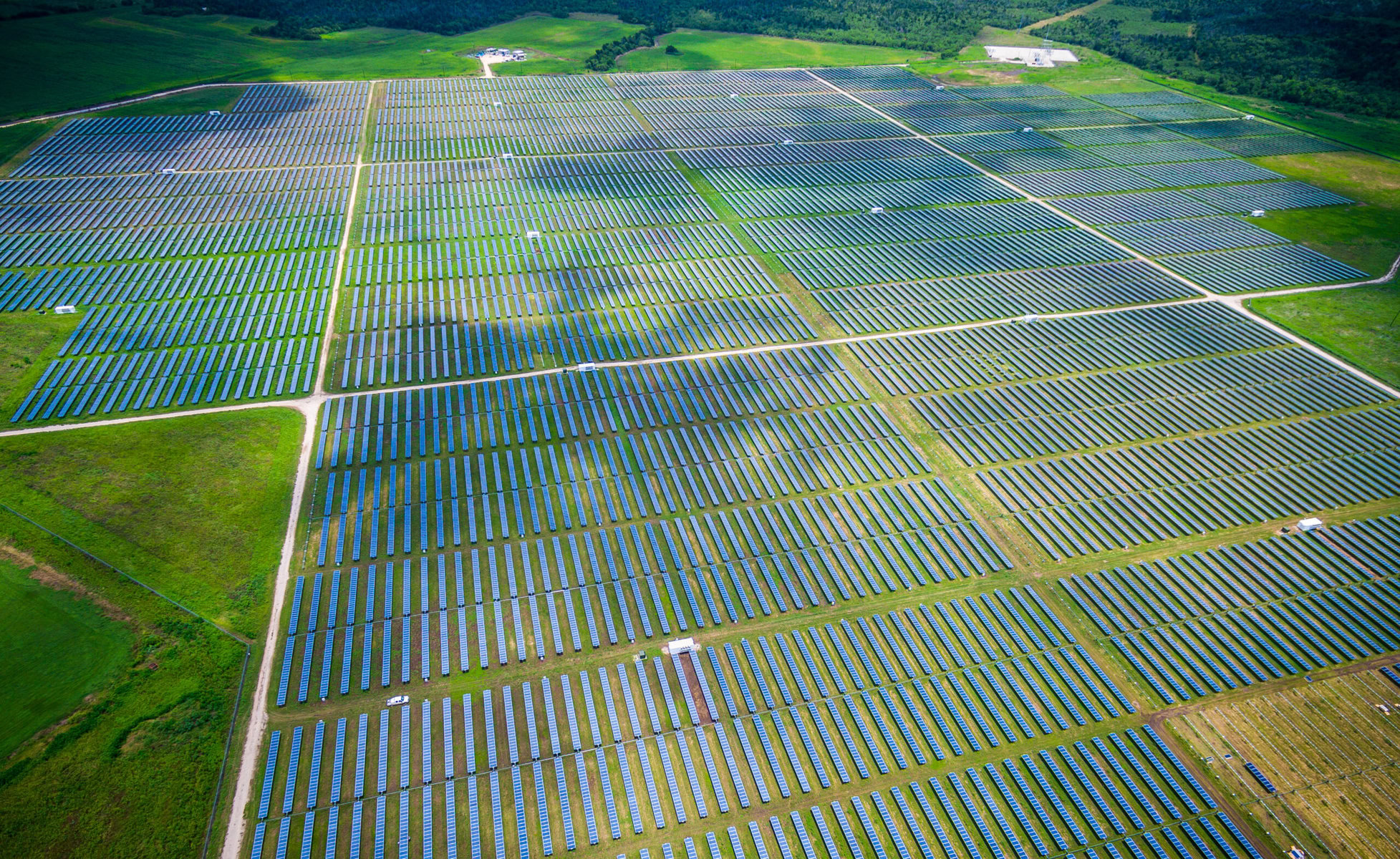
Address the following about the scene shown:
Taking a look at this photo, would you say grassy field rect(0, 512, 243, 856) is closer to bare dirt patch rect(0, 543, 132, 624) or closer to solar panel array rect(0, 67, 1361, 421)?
bare dirt patch rect(0, 543, 132, 624)

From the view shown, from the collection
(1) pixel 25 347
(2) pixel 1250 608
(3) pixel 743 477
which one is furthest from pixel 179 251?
(2) pixel 1250 608

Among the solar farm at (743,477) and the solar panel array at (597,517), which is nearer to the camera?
the solar farm at (743,477)

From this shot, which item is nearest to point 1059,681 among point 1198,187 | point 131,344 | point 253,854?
point 253,854

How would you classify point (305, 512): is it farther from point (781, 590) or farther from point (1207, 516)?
point (1207, 516)

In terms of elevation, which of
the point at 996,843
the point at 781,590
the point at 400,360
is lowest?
the point at 996,843

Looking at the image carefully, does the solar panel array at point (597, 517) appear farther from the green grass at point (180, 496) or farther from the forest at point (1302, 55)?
the forest at point (1302, 55)

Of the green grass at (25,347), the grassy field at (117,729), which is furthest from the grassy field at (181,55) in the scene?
the grassy field at (117,729)
